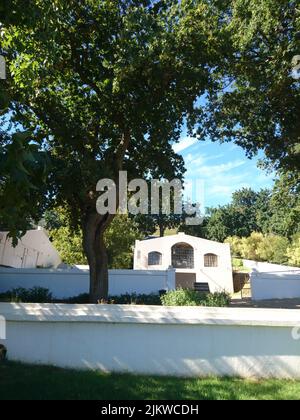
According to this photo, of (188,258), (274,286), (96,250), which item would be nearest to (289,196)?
(274,286)

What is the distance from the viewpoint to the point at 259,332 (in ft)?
22.4

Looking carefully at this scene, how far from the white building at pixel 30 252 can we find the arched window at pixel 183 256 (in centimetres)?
997

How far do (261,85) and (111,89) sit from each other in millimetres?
4461

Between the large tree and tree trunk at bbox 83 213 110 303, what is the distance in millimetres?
35

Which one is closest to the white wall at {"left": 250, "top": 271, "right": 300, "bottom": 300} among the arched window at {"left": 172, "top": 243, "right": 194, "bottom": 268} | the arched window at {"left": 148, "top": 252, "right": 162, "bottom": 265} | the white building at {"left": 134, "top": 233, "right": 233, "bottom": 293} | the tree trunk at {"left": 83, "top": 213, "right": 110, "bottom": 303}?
the white building at {"left": 134, "top": 233, "right": 233, "bottom": 293}

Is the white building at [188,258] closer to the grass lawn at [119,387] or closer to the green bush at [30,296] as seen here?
the green bush at [30,296]

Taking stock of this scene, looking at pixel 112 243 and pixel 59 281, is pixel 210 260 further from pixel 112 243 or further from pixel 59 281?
pixel 59 281

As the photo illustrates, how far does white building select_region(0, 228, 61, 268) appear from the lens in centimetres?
2414

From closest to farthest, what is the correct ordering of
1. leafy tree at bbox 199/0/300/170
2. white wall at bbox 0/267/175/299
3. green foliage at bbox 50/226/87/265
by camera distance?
leafy tree at bbox 199/0/300/170 < white wall at bbox 0/267/175/299 < green foliage at bbox 50/226/87/265

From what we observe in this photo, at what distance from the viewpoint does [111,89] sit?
40.8ft

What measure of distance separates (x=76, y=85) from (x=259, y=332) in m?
9.99

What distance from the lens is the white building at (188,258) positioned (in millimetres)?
Result: 34125

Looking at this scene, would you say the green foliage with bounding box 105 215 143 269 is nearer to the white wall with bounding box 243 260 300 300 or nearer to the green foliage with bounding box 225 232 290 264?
the white wall with bounding box 243 260 300 300
